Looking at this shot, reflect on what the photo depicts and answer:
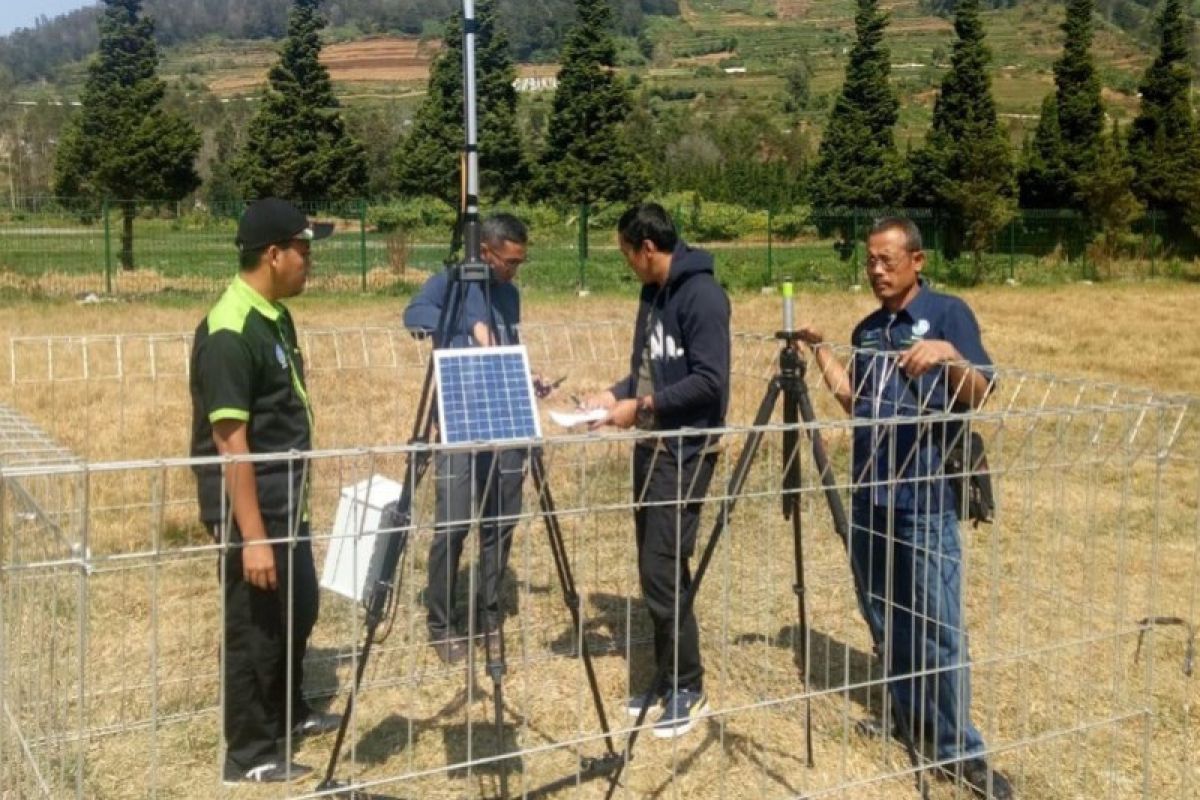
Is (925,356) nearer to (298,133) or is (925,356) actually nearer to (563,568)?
(563,568)

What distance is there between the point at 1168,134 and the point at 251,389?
106 ft

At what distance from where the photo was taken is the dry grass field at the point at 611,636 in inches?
Answer: 130

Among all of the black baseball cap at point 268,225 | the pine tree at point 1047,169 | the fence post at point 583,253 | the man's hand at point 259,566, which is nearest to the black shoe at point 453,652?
the man's hand at point 259,566

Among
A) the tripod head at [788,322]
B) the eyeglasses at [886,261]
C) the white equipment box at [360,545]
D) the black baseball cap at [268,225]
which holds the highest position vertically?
the black baseball cap at [268,225]

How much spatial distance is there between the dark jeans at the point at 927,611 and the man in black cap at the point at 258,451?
1689 mm

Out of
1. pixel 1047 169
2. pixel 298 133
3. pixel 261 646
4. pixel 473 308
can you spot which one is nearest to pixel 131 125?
pixel 298 133

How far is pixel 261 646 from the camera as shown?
12.2 feet

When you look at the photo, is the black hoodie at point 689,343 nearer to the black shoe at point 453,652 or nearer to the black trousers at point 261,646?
the black trousers at point 261,646

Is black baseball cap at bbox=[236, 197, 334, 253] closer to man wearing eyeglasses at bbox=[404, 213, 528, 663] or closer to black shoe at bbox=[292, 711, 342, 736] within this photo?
man wearing eyeglasses at bbox=[404, 213, 528, 663]

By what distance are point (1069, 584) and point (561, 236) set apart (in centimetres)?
2020

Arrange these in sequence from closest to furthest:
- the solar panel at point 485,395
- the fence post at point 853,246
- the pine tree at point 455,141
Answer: the solar panel at point 485,395 < the fence post at point 853,246 < the pine tree at point 455,141

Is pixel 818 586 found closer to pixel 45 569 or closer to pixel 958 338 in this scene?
pixel 958 338

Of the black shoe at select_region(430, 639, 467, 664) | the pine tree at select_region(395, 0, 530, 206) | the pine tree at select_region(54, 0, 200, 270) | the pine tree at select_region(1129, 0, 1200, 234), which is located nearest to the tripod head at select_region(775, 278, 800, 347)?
the black shoe at select_region(430, 639, 467, 664)

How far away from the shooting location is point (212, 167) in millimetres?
52031
